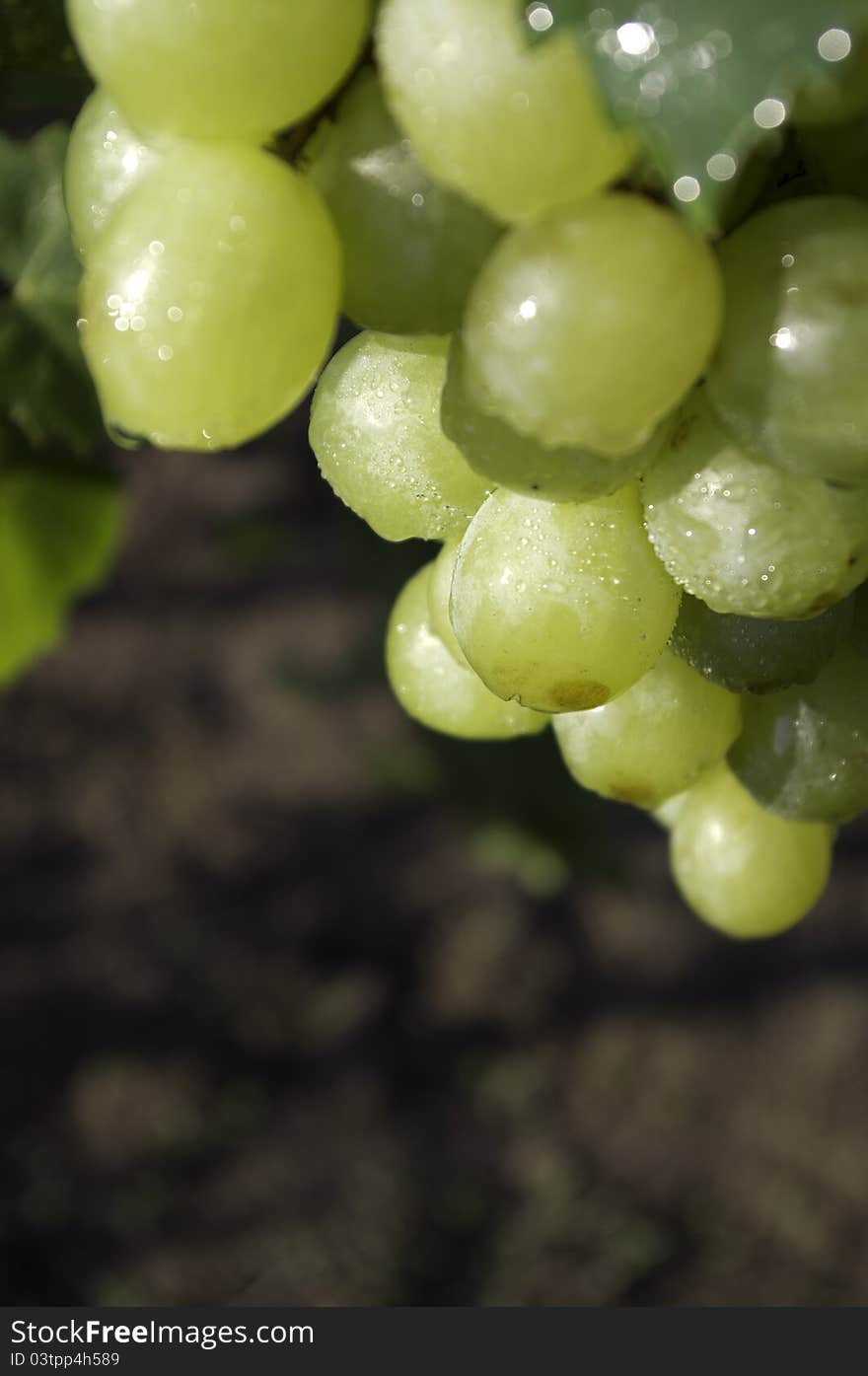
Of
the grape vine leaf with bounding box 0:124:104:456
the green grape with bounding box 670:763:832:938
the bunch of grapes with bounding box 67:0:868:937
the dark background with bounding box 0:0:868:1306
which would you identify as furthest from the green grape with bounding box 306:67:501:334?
the dark background with bounding box 0:0:868:1306

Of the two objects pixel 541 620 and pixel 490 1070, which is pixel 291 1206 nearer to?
pixel 490 1070

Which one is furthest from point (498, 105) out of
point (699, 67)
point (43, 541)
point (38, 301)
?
point (43, 541)

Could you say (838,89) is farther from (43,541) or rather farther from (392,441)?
(43,541)

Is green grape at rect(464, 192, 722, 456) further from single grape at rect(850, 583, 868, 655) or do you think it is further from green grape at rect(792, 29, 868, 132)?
single grape at rect(850, 583, 868, 655)

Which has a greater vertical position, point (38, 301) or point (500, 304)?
point (500, 304)

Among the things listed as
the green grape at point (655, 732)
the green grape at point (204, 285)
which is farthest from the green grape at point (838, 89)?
the green grape at point (655, 732)

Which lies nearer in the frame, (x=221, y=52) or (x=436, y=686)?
(x=221, y=52)
